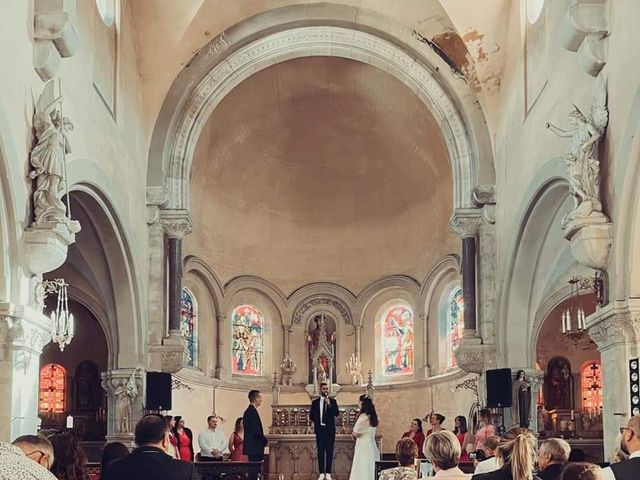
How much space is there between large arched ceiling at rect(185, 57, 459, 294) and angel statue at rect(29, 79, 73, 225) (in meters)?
9.98

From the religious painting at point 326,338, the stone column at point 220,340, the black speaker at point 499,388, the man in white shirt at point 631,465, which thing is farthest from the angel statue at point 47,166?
the religious painting at point 326,338

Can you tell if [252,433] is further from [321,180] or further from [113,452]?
[321,180]

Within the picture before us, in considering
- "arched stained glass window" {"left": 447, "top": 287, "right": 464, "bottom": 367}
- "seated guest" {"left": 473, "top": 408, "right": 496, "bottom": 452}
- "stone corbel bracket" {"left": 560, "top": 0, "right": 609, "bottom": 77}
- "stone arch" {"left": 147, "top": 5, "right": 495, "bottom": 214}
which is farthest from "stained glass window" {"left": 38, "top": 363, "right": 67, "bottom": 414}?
"stone corbel bracket" {"left": 560, "top": 0, "right": 609, "bottom": 77}

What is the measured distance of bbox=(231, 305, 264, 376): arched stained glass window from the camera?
2312 cm

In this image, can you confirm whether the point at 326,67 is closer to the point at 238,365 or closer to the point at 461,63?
the point at 461,63

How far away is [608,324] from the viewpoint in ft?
34.1

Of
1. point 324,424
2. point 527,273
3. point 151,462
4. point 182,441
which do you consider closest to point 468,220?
point 527,273

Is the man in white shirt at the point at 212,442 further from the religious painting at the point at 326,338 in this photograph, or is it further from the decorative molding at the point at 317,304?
the decorative molding at the point at 317,304

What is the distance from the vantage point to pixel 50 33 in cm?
1089

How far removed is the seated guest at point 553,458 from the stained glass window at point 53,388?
16.7 m

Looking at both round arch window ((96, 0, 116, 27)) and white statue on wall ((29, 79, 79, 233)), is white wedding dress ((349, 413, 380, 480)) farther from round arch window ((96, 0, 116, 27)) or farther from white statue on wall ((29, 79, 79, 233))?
round arch window ((96, 0, 116, 27))

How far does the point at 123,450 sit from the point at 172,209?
11154 mm

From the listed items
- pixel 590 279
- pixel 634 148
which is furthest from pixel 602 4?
pixel 590 279

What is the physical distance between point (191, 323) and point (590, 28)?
1291 centimetres
